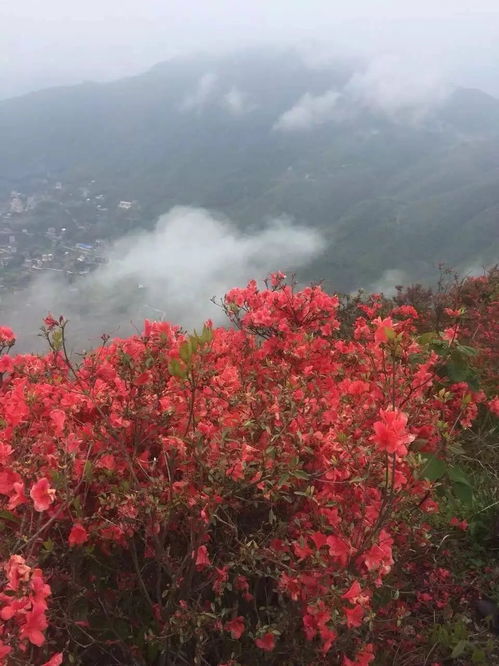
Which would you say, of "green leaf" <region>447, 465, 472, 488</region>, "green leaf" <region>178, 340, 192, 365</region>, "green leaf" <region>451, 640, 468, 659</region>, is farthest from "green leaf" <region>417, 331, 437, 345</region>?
"green leaf" <region>178, 340, 192, 365</region>

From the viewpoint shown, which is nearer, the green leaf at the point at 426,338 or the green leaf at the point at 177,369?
the green leaf at the point at 177,369

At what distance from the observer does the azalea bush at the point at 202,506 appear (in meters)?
2.08

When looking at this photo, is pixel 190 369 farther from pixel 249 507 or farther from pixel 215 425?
pixel 249 507

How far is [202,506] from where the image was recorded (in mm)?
2191

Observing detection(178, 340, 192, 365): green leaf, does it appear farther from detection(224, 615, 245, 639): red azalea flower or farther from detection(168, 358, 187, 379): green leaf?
detection(224, 615, 245, 639): red azalea flower

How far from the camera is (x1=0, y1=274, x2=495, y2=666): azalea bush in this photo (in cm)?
208

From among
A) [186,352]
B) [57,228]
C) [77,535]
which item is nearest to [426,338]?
[186,352]

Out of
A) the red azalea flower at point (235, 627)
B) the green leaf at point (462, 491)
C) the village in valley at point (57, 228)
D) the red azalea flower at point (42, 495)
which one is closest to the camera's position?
the red azalea flower at point (42, 495)

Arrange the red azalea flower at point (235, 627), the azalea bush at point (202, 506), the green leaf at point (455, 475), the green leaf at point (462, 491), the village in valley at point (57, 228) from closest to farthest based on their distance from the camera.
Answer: the azalea bush at point (202, 506) → the red azalea flower at point (235, 627) → the green leaf at point (455, 475) → the green leaf at point (462, 491) → the village in valley at point (57, 228)

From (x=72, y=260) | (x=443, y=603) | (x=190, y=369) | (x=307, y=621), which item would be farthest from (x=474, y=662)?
(x=72, y=260)

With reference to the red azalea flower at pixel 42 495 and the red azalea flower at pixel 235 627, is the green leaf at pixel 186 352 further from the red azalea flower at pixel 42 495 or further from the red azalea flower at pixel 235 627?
the red azalea flower at pixel 235 627

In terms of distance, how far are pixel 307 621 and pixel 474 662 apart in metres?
1.66

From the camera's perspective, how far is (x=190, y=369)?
223cm

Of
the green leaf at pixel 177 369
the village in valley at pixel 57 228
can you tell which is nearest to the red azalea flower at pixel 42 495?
the green leaf at pixel 177 369
